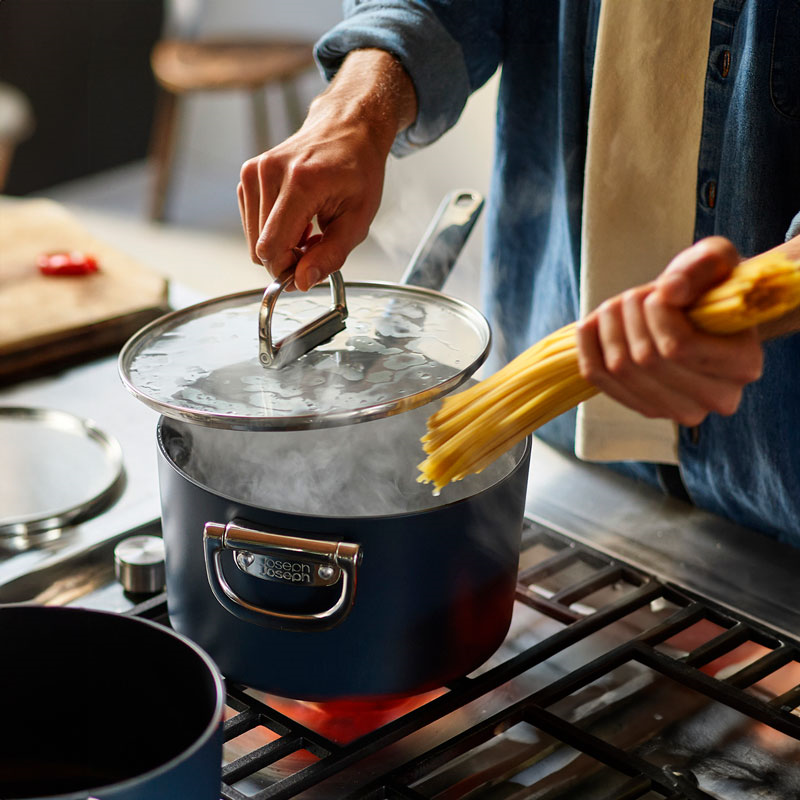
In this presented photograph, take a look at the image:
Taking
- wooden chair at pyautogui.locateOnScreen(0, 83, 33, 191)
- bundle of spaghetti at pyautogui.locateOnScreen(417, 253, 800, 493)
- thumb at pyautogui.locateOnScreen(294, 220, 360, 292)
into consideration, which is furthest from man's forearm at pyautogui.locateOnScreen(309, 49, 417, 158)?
wooden chair at pyautogui.locateOnScreen(0, 83, 33, 191)

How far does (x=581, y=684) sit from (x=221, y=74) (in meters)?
3.42

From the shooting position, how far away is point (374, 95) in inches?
40.7

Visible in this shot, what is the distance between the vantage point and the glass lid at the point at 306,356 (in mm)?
758

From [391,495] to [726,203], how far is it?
401mm

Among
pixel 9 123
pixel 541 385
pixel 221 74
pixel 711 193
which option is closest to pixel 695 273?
pixel 541 385

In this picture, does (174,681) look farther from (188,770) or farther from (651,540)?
(651,540)

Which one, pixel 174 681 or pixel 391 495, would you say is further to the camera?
pixel 391 495

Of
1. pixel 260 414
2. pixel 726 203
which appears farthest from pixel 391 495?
pixel 726 203

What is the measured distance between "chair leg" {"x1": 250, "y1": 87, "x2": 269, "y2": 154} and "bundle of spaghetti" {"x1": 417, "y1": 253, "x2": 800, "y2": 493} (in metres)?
3.48

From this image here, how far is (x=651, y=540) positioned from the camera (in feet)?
3.37

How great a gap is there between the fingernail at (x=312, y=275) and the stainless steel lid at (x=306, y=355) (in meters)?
0.02

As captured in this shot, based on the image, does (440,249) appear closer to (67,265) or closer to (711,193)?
(711,193)

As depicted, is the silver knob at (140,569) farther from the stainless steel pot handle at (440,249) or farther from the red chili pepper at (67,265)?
the red chili pepper at (67,265)

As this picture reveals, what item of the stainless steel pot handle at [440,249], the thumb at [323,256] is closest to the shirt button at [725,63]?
the stainless steel pot handle at [440,249]
